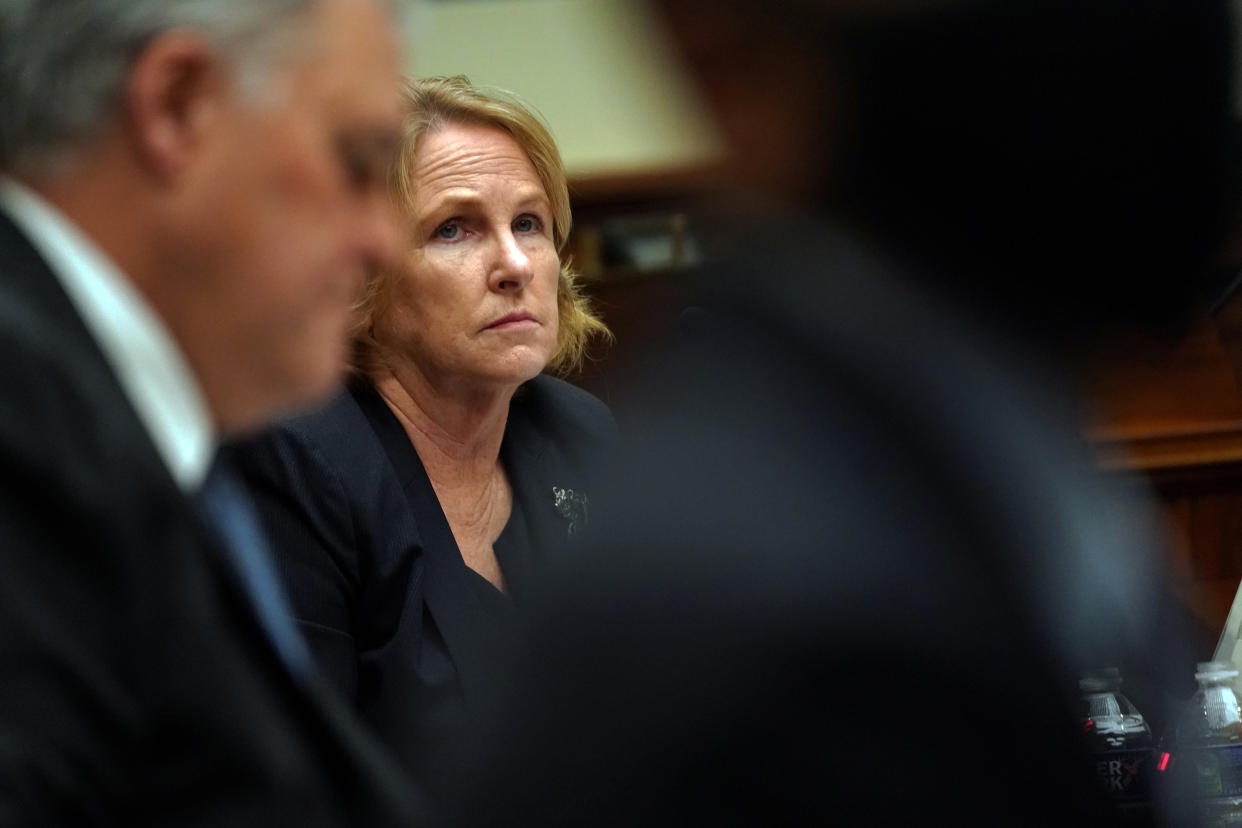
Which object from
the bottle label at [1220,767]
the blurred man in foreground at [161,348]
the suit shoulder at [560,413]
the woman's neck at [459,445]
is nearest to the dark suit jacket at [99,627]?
the blurred man in foreground at [161,348]

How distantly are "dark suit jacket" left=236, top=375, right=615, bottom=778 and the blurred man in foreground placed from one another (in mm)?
1056

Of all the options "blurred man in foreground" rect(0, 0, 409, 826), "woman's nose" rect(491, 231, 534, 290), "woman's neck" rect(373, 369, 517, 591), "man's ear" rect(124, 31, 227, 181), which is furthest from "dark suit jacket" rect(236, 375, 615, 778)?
"man's ear" rect(124, 31, 227, 181)

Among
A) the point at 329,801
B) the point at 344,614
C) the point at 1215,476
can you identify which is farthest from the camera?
the point at 1215,476

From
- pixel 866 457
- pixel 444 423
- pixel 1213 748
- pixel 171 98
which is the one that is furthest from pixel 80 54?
pixel 444 423

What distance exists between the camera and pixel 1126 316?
74 cm

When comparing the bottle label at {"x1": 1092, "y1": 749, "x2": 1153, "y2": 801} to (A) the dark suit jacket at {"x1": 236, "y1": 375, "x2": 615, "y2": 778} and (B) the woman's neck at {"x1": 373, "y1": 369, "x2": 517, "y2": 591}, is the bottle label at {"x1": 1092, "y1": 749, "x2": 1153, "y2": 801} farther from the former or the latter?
(B) the woman's neck at {"x1": 373, "y1": 369, "x2": 517, "y2": 591}

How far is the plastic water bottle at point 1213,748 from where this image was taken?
1.62 metres

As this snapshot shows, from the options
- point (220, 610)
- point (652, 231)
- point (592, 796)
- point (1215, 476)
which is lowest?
point (592, 796)

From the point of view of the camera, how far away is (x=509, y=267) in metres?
2.28

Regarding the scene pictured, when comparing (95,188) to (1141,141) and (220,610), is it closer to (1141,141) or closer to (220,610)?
(220,610)


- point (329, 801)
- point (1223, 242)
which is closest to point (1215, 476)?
point (1223, 242)

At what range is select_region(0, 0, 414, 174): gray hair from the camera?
2.21 ft

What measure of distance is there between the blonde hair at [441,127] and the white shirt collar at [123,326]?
5.13 feet

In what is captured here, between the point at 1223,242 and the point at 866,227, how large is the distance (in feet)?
0.67
